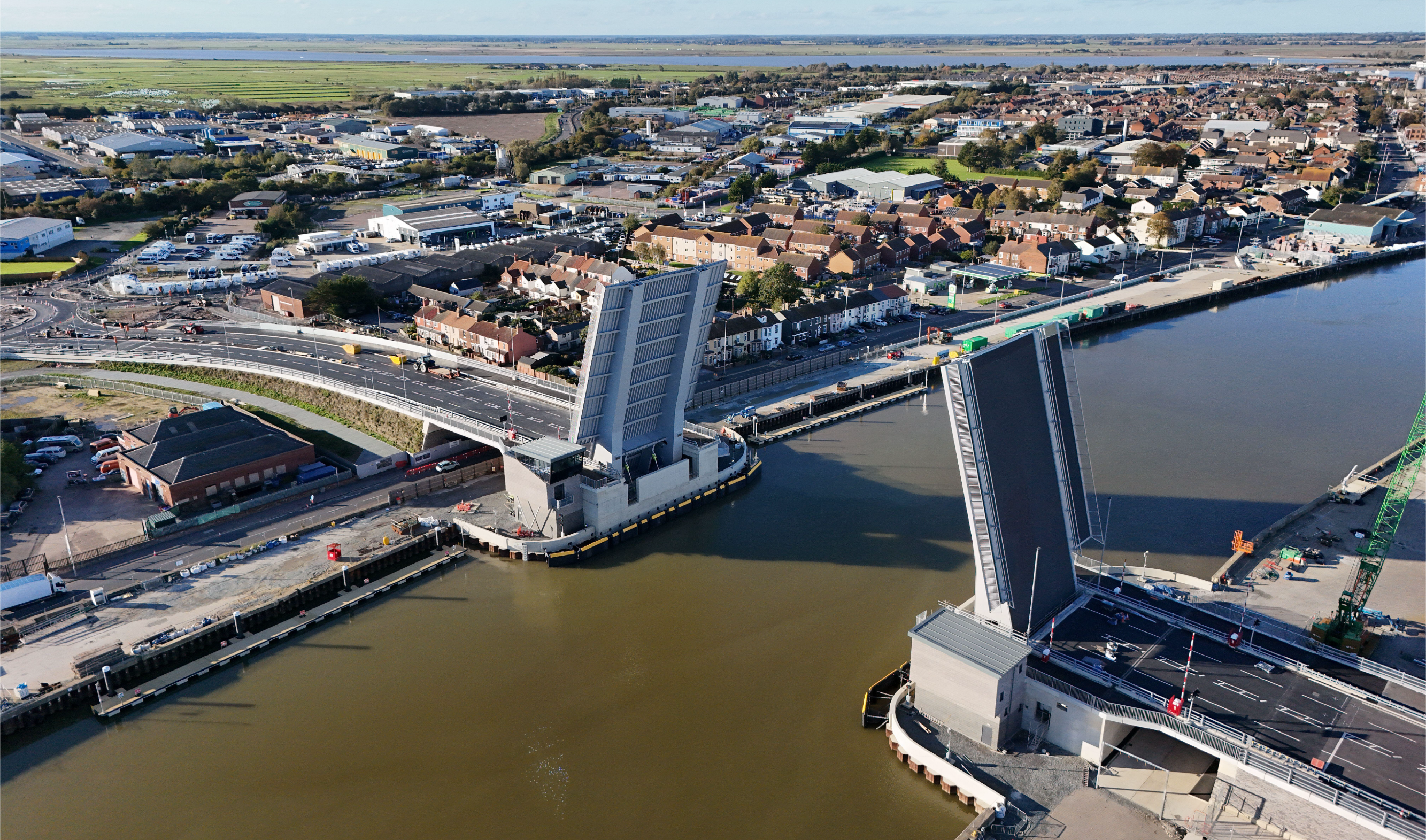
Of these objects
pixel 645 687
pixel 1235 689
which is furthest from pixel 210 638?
pixel 1235 689

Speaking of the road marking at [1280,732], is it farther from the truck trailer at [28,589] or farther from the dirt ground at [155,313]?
the dirt ground at [155,313]

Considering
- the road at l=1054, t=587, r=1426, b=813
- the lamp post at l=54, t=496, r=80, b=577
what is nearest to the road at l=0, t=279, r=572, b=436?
the lamp post at l=54, t=496, r=80, b=577

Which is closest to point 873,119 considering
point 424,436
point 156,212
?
point 156,212

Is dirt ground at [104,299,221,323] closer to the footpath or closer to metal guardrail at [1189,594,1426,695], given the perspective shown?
the footpath

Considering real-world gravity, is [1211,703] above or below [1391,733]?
above

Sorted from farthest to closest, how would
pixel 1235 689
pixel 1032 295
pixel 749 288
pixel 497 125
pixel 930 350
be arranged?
pixel 497 125 < pixel 1032 295 < pixel 749 288 < pixel 930 350 < pixel 1235 689

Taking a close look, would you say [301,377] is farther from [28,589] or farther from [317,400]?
[28,589]

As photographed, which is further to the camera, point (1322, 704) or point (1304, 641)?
point (1304, 641)
